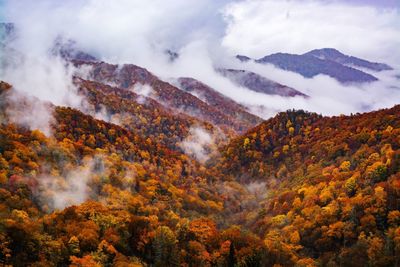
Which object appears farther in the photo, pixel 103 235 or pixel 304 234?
pixel 304 234

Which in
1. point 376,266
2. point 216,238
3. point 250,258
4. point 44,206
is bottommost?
point 376,266

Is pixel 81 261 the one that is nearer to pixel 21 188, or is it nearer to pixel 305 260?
pixel 21 188

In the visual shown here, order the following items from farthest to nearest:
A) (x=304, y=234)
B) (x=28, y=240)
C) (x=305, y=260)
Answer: (x=304, y=234) → (x=305, y=260) → (x=28, y=240)

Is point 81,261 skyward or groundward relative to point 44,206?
groundward

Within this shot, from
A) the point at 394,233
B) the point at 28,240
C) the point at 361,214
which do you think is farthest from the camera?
the point at 361,214

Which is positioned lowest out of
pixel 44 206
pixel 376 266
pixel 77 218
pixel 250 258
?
pixel 376 266

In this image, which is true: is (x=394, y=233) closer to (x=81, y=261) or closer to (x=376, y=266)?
(x=376, y=266)

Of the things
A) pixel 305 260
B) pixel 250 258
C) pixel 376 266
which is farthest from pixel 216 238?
pixel 376 266

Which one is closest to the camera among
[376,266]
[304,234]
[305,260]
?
[376,266]

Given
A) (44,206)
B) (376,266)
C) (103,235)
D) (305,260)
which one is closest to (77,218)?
(103,235)
